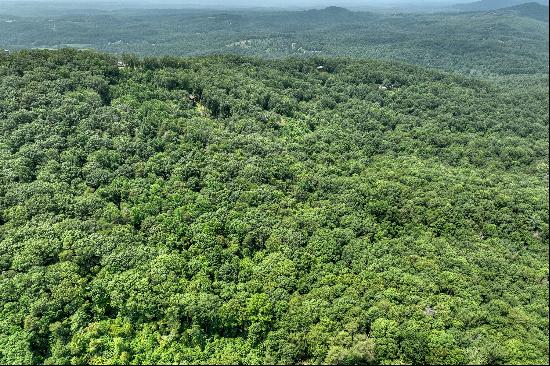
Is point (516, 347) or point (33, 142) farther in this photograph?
point (33, 142)

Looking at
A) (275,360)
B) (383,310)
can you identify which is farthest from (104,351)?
(383,310)

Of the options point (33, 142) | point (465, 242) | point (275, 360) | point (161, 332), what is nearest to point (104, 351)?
point (161, 332)

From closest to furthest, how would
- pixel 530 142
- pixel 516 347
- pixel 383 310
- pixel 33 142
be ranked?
pixel 516 347 < pixel 383 310 < pixel 33 142 < pixel 530 142

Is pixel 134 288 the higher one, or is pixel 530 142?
pixel 530 142

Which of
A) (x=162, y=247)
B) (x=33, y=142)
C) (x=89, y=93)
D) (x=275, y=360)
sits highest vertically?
(x=89, y=93)

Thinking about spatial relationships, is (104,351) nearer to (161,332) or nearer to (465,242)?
(161,332)

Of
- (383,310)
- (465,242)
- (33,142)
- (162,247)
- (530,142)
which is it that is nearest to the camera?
(383,310)
